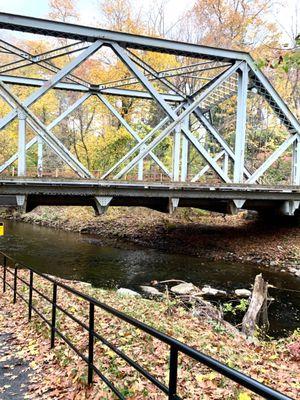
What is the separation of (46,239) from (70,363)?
663 inches

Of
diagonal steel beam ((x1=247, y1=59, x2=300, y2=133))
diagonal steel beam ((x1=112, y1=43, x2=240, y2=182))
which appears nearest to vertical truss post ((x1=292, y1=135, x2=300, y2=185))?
diagonal steel beam ((x1=247, y1=59, x2=300, y2=133))

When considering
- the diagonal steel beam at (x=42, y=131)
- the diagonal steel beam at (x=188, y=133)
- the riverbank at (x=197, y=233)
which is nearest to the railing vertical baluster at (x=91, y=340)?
the diagonal steel beam at (x=42, y=131)

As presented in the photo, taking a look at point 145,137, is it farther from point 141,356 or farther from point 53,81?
point 141,356

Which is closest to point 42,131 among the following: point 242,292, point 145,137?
point 145,137

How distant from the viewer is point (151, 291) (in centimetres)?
1097

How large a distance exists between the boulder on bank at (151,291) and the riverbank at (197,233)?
5842 millimetres

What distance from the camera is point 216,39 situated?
26.5m

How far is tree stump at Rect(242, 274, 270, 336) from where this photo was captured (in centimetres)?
732

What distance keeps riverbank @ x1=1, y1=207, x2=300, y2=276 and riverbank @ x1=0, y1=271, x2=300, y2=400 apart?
8.92m

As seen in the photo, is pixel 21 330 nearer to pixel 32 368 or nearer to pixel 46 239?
pixel 32 368

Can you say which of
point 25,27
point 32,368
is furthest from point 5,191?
point 32,368

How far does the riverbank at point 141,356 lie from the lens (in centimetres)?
354

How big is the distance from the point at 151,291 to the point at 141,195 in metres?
3.94

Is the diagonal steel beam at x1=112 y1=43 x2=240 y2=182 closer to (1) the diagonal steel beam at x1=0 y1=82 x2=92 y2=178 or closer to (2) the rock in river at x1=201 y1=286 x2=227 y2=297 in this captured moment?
(1) the diagonal steel beam at x1=0 y1=82 x2=92 y2=178
